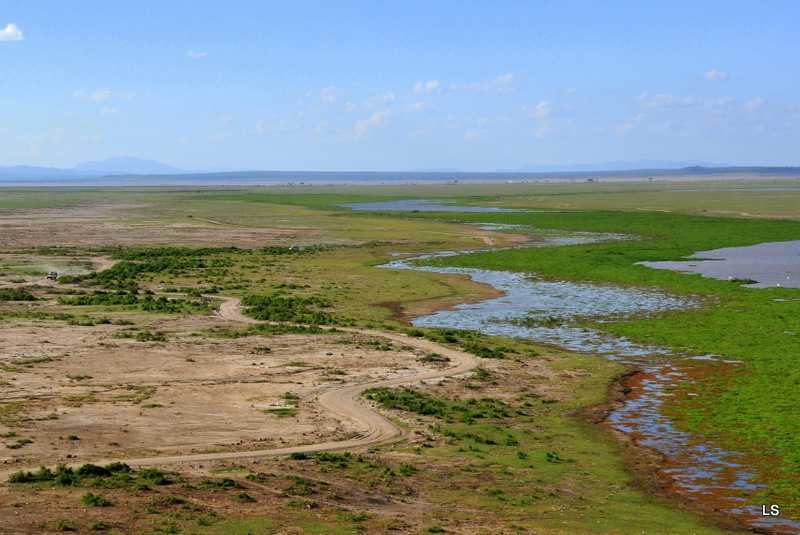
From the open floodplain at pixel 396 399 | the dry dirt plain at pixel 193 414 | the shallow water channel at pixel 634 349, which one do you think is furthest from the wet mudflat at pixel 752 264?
the dry dirt plain at pixel 193 414

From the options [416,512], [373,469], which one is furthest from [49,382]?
[416,512]

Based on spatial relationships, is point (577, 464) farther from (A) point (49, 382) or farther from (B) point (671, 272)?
(B) point (671, 272)

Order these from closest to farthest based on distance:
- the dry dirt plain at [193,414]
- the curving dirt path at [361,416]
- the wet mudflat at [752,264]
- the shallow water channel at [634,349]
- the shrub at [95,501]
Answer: the shrub at [95,501] → the dry dirt plain at [193,414] → the shallow water channel at [634,349] → the curving dirt path at [361,416] → the wet mudflat at [752,264]

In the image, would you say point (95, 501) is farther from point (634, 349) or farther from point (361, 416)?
point (634, 349)

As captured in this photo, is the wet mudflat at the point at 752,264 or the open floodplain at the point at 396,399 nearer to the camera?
the open floodplain at the point at 396,399

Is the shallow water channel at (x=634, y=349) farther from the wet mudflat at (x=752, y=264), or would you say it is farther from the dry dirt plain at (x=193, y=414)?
the wet mudflat at (x=752, y=264)

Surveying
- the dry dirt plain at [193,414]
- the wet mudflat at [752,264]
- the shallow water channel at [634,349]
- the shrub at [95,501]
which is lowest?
the shallow water channel at [634,349]

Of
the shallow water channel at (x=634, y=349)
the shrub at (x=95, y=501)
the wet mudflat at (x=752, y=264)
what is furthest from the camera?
the wet mudflat at (x=752, y=264)
